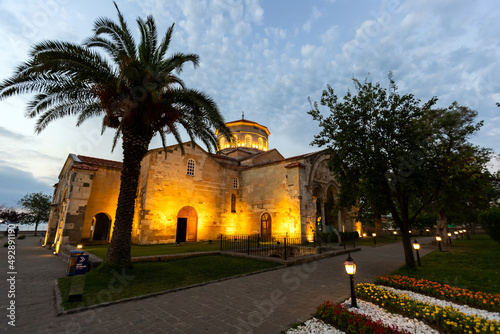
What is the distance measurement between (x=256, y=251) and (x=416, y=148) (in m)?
10.7

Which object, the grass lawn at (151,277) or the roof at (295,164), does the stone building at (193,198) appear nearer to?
the roof at (295,164)

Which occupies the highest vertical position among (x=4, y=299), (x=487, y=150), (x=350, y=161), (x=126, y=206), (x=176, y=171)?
(x=487, y=150)

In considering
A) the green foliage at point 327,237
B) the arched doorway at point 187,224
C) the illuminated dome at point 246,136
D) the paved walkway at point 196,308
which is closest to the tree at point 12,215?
the arched doorway at point 187,224

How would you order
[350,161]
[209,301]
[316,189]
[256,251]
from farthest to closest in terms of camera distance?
1. [316,189]
2. [256,251]
3. [350,161]
4. [209,301]

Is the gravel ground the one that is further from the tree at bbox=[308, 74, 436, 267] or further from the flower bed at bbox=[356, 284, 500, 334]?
the tree at bbox=[308, 74, 436, 267]

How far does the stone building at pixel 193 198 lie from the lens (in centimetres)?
1839

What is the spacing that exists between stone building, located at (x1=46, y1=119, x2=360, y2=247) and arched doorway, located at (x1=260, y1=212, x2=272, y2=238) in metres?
0.10

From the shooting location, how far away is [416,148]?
33.4 ft

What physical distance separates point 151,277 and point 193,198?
44.1 ft

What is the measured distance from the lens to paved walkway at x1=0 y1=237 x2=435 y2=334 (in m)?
4.68

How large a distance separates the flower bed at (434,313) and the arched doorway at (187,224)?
17.2 metres

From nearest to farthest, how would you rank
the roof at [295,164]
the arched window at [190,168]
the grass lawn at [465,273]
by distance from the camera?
1. the grass lawn at [465,273]
2. the roof at [295,164]
3. the arched window at [190,168]

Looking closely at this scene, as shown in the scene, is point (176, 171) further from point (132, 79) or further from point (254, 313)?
point (254, 313)

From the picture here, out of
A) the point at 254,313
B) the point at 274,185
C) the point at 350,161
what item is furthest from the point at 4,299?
the point at 274,185
